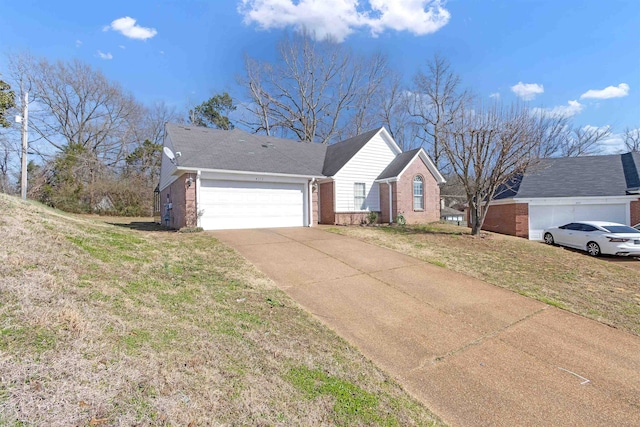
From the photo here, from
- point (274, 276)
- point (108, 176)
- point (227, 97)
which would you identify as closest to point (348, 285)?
point (274, 276)

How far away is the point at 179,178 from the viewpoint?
14.0 m

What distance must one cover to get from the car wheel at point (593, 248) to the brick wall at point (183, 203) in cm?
1644

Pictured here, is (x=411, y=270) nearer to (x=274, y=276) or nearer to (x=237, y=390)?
(x=274, y=276)

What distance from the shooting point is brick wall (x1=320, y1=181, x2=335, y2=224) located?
17.0 metres

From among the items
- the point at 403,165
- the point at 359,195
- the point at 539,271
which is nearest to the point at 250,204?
the point at 359,195

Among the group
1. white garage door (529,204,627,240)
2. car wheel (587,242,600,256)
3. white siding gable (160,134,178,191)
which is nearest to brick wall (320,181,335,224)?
white siding gable (160,134,178,191)

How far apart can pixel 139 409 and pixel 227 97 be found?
36441 mm

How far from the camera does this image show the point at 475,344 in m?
4.33

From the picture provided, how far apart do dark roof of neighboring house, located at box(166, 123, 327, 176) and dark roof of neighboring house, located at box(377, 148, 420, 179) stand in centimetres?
395

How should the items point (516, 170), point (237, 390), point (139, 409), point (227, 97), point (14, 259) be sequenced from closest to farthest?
point (139, 409) → point (237, 390) → point (14, 259) → point (516, 170) → point (227, 97)

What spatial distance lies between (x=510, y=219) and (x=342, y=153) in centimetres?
1082

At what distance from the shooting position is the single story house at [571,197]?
55.8ft

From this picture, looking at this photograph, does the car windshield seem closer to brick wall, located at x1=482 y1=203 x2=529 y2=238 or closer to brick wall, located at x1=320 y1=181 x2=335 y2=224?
brick wall, located at x1=482 y1=203 x2=529 y2=238

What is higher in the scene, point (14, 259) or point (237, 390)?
point (14, 259)
